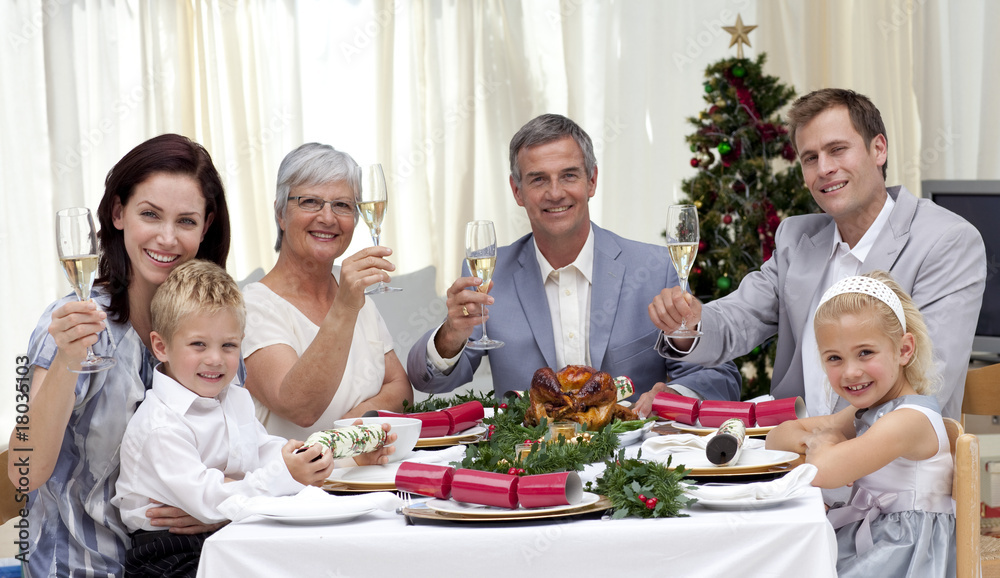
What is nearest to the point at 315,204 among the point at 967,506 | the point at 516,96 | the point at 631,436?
the point at 631,436

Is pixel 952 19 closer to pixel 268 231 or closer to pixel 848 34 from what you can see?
pixel 848 34

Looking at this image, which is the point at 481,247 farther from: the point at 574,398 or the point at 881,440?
the point at 881,440

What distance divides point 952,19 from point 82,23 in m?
5.45

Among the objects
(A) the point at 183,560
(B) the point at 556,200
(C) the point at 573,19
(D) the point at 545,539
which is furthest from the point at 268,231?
(D) the point at 545,539

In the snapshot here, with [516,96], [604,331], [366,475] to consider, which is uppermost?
[516,96]

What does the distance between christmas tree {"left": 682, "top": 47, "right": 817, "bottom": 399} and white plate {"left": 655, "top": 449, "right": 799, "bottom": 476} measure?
2.57 m

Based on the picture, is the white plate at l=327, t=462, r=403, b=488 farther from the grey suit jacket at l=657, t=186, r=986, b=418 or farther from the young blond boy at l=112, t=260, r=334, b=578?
the grey suit jacket at l=657, t=186, r=986, b=418

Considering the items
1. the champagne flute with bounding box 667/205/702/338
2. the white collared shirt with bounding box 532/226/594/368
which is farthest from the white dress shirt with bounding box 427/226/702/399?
the champagne flute with bounding box 667/205/702/338

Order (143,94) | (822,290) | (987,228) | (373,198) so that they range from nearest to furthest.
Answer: (373,198), (822,290), (987,228), (143,94)

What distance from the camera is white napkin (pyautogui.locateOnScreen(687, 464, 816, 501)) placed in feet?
4.70

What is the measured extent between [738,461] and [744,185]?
2909 mm

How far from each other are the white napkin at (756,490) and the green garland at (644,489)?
27 mm

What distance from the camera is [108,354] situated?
199 cm

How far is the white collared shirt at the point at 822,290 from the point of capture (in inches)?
108
